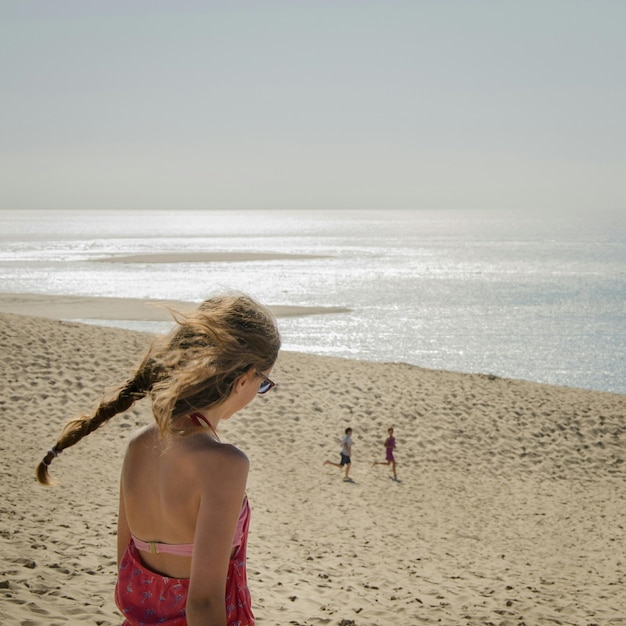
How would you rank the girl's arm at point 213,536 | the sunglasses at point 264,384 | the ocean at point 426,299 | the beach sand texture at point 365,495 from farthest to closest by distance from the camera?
the ocean at point 426,299 < the beach sand texture at point 365,495 < the sunglasses at point 264,384 < the girl's arm at point 213,536

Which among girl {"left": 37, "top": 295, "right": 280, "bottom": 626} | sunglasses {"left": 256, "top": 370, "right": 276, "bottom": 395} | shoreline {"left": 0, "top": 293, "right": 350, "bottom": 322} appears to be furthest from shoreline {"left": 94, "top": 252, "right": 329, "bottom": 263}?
sunglasses {"left": 256, "top": 370, "right": 276, "bottom": 395}

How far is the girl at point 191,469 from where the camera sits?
1768 mm

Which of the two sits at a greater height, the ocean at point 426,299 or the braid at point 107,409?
the braid at point 107,409

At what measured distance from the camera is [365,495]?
507 inches

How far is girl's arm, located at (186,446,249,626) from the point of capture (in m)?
1.76

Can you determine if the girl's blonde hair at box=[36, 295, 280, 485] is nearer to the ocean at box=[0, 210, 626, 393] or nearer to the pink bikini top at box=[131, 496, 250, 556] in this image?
the pink bikini top at box=[131, 496, 250, 556]

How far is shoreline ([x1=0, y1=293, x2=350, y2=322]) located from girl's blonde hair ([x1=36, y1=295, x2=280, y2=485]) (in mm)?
36465

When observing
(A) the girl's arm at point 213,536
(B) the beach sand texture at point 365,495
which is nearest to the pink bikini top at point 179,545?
(A) the girl's arm at point 213,536

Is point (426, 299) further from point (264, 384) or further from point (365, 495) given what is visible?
point (264, 384)

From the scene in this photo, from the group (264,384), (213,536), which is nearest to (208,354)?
(264,384)

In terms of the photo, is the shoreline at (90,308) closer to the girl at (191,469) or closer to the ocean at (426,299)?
the ocean at (426,299)

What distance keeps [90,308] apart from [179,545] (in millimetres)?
45204

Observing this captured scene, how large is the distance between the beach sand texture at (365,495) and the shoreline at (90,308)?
21.5m

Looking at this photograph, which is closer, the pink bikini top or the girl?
the girl
